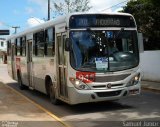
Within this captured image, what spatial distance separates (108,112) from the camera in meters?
13.3

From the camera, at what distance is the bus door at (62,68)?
13.7 meters

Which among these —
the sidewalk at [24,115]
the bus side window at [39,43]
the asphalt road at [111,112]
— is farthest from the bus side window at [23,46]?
the asphalt road at [111,112]

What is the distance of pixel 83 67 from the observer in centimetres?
1305

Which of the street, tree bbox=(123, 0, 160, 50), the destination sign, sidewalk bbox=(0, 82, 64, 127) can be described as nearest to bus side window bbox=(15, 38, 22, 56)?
sidewalk bbox=(0, 82, 64, 127)

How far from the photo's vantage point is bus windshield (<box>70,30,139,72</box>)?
1312 centimetres

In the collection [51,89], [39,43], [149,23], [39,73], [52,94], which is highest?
[149,23]

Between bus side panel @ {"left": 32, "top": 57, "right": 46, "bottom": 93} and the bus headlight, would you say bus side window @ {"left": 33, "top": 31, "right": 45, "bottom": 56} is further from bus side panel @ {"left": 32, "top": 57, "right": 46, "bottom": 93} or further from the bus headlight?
the bus headlight

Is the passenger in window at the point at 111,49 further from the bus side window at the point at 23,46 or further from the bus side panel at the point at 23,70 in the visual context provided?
the bus side window at the point at 23,46

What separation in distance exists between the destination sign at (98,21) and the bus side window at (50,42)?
1914mm

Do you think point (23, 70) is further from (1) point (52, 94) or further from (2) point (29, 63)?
(1) point (52, 94)

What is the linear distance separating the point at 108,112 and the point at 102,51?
1865mm

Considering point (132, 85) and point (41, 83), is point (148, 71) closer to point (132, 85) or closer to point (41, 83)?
point (41, 83)

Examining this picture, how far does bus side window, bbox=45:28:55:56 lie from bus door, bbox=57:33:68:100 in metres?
0.69

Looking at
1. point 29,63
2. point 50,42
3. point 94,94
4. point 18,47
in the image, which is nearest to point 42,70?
point 50,42
